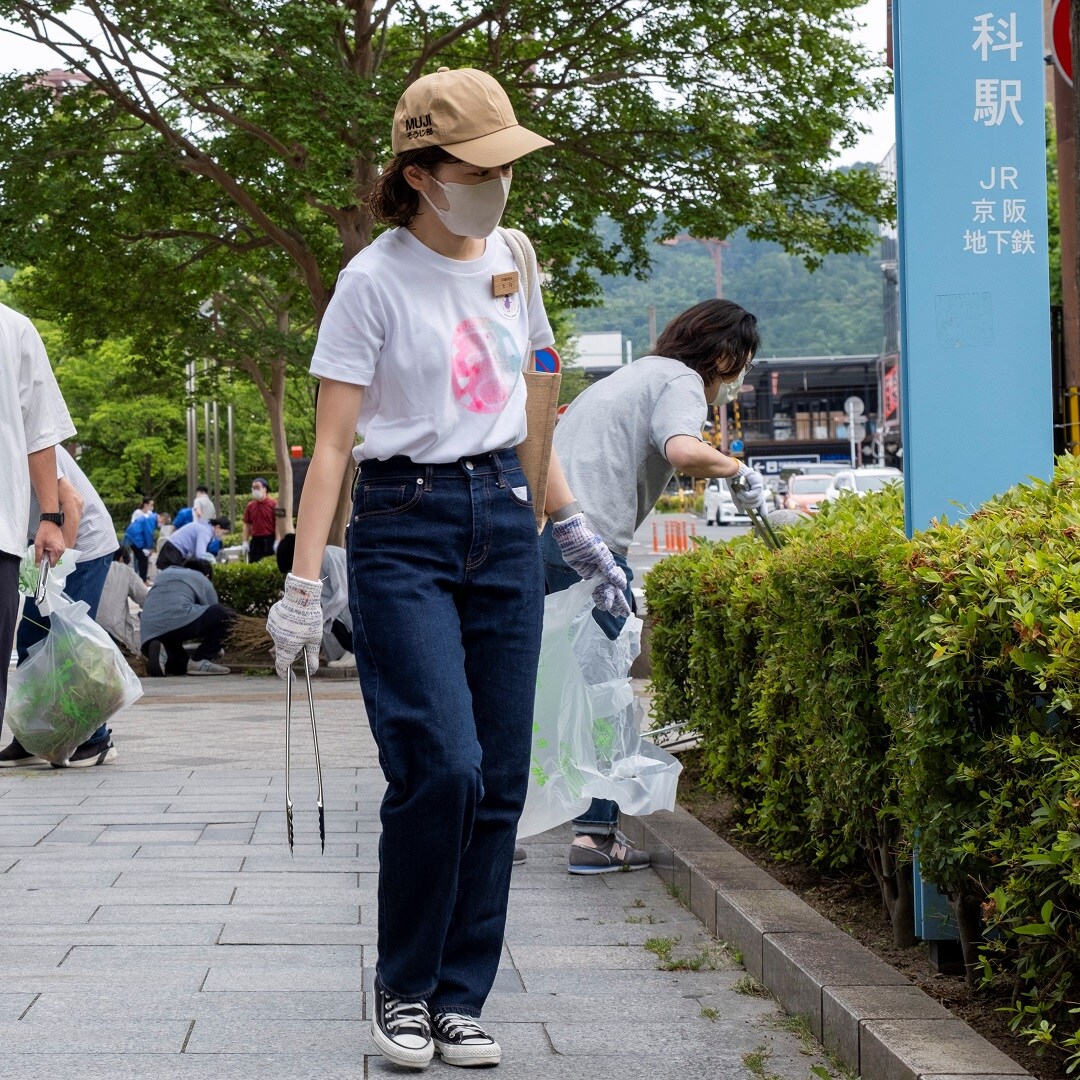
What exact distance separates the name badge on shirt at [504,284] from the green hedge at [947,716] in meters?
0.97

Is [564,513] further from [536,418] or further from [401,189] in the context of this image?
[401,189]

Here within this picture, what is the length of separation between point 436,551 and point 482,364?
40 cm

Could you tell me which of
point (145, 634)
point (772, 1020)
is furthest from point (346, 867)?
point (145, 634)

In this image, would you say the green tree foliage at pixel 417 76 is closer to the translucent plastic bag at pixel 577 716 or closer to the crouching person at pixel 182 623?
the crouching person at pixel 182 623

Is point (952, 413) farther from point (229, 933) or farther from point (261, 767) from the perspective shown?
point (261, 767)

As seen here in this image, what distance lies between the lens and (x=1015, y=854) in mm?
2762

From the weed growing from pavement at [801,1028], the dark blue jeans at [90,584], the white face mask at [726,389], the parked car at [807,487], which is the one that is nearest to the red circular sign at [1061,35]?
the white face mask at [726,389]

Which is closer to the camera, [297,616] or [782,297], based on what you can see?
[297,616]

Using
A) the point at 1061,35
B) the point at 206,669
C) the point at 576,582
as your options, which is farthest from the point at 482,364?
the point at 206,669

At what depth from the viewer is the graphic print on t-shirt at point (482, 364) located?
321cm

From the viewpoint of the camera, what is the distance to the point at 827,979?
341 cm

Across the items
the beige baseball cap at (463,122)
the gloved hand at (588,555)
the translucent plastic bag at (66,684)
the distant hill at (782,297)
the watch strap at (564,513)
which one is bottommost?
the translucent plastic bag at (66,684)

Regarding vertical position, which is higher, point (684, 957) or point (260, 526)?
point (260, 526)

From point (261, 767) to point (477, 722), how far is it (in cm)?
477
